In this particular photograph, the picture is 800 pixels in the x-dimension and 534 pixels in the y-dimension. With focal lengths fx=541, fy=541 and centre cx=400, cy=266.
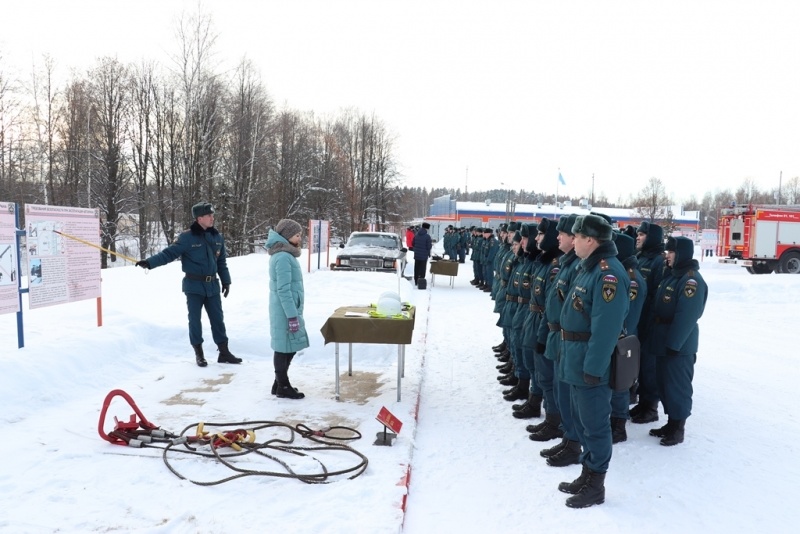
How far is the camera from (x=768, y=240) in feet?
74.7

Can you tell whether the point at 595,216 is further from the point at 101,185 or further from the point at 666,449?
the point at 101,185

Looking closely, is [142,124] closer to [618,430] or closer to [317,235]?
[317,235]

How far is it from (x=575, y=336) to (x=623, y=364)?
0.35 m

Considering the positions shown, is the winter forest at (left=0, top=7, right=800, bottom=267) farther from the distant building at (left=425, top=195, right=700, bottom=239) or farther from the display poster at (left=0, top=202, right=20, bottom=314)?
the distant building at (left=425, top=195, right=700, bottom=239)

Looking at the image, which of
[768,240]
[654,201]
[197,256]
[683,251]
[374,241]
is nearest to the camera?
[683,251]

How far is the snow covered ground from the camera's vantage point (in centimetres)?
338

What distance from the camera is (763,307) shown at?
13.7 meters

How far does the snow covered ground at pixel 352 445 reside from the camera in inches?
133

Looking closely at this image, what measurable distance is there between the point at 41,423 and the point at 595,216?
15.8 feet

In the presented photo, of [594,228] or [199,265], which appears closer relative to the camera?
[594,228]

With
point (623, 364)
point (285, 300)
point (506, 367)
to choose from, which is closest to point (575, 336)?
point (623, 364)

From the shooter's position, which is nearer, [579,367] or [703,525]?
[703,525]

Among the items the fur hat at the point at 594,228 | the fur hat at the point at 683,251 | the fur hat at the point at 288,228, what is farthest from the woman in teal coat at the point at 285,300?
the fur hat at the point at 683,251

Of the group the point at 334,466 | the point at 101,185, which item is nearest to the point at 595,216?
the point at 334,466
